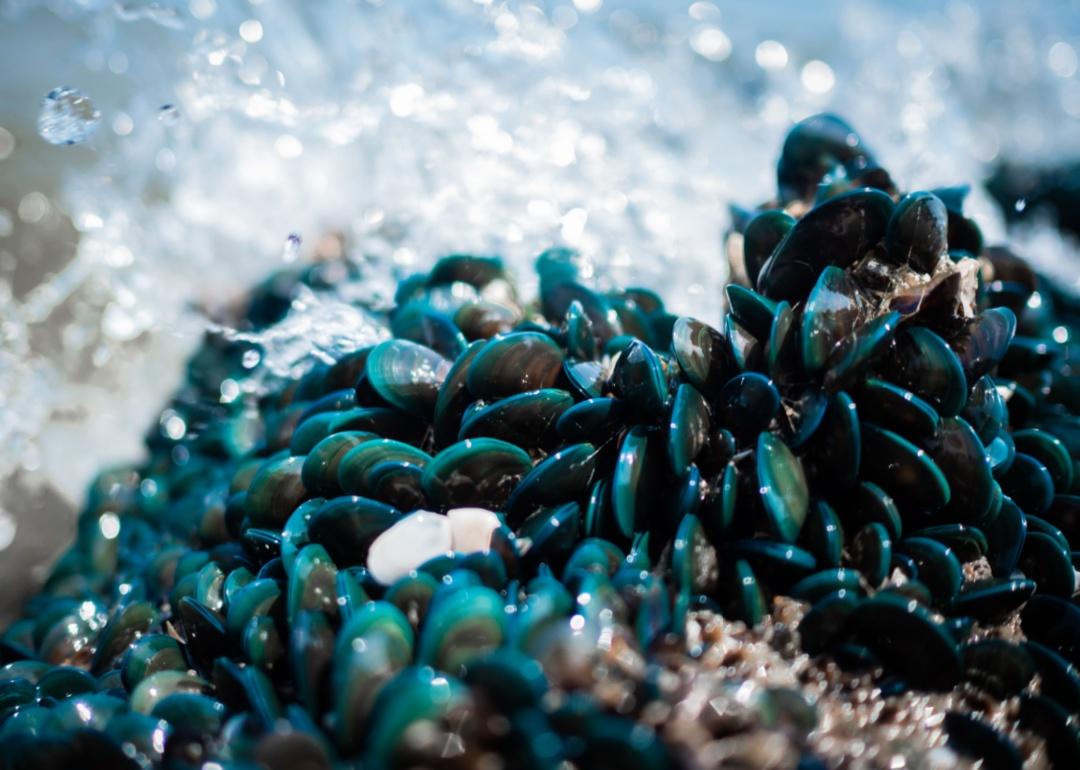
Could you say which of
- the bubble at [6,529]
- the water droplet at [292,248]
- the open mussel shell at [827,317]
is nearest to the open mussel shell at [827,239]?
the open mussel shell at [827,317]

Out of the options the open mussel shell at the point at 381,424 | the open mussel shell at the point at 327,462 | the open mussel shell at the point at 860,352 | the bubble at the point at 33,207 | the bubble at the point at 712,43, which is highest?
the bubble at the point at 712,43

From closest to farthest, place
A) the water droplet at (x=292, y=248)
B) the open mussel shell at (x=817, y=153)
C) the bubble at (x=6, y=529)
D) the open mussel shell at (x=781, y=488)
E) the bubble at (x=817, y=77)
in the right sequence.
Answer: the open mussel shell at (x=781, y=488), the open mussel shell at (x=817, y=153), the bubble at (x=6, y=529), the water droplet at (x=292, y=248), the bubble at (x=817, y=77)

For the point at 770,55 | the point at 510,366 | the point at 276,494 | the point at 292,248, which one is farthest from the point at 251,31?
the point at 770,55

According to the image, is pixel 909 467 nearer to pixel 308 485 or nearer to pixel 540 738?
pixel 540 738

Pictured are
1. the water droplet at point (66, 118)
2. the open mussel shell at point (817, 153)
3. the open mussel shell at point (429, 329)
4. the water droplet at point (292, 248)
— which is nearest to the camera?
the open mussel shell at point (429, 329)

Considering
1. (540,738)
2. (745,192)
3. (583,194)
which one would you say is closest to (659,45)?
(745,192)

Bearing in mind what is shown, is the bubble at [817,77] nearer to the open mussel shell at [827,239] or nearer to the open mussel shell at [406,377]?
the open mussel shell at [827,239]
